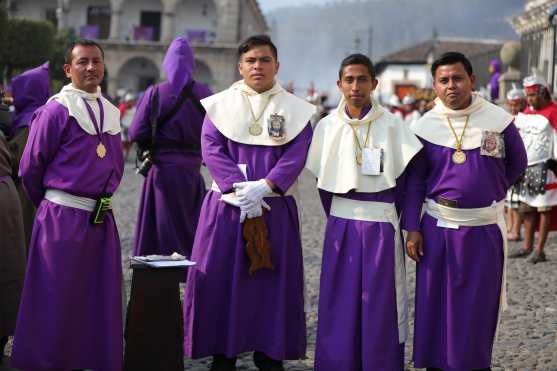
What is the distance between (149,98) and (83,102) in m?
2.14

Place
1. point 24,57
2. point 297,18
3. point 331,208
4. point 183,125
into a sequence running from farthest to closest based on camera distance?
point 297,18, point 24,57, point 183,125, point 331,208

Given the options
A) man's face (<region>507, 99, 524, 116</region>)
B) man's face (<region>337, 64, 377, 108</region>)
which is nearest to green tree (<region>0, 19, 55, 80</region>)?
man's face (<region>507, 99, 524, 116</region>)

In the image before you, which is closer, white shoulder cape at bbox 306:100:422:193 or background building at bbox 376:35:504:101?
white shoulder cape at bbox 306:100:422:193

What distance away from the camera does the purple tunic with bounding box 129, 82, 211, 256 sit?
727 centimetres

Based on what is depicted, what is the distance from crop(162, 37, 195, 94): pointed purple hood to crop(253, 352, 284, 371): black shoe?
2631 mm

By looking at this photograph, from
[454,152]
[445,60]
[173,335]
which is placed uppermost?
[445,60]

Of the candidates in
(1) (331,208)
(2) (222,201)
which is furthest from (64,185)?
(1) (331,208)

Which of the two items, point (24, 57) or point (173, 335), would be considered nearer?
point (173, 335)

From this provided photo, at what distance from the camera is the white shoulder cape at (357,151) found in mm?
5129

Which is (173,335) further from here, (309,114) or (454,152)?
(454,152)

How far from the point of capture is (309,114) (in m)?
5.61

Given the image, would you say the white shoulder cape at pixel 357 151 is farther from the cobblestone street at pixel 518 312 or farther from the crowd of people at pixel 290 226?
the cobblestone street at pixel 518 312

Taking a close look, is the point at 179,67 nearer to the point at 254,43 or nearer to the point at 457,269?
the point at 254,43

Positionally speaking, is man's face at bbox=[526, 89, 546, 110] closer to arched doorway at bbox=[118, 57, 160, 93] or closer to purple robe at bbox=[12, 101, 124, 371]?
purple robe at bbox=[12, 101, 124, 371]
